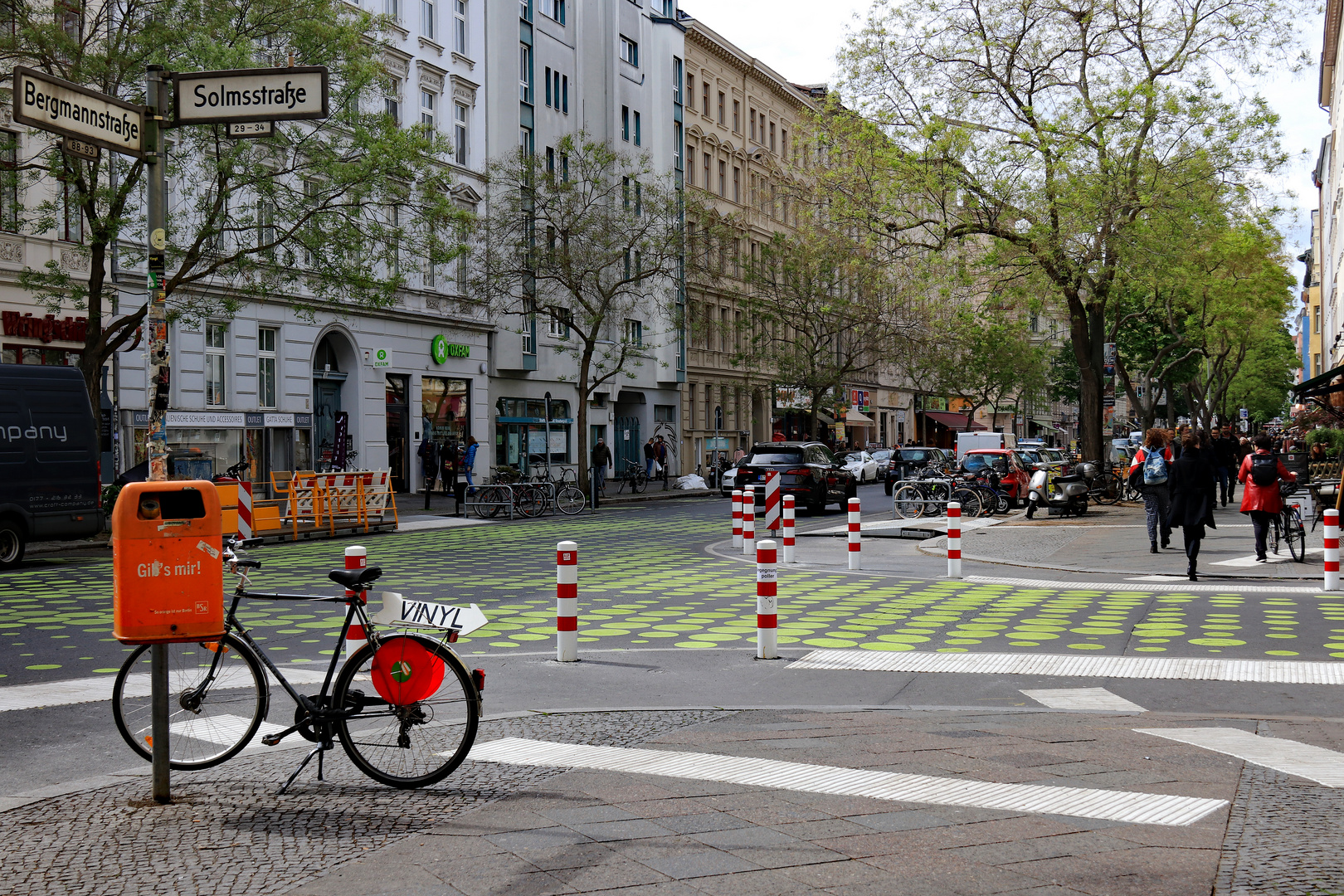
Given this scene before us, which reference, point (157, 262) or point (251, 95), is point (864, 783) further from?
point (157, 262)

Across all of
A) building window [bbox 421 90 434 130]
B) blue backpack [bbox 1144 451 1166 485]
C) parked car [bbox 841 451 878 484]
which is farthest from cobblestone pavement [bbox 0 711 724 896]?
parked car [bbox 841 451 878 484]

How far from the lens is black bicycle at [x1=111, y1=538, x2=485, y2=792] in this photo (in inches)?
233

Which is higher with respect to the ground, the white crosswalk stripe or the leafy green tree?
the leafy green tree

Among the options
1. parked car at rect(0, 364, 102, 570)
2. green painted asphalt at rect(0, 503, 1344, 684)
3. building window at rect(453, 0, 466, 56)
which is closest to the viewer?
green painted asphalt at rect(0, 503, 1344, 684)

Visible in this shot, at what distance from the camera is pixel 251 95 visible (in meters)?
8.03

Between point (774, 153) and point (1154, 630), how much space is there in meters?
62.9

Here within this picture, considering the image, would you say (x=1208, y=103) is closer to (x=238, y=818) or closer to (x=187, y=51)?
(x=187, y=51)

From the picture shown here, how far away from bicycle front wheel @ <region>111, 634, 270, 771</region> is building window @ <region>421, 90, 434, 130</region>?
35.8 metres

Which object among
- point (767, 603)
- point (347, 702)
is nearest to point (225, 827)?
point (347, 702)

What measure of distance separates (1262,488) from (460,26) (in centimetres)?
3260

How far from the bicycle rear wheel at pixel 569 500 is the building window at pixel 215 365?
27.8ft

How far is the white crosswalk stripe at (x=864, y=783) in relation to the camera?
5445 millimetres

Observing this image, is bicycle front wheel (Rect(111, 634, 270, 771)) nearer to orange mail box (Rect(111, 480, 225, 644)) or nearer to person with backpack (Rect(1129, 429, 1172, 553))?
orange mail box (Rect(111, 480, 225, 644))

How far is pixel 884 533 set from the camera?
24406mm
